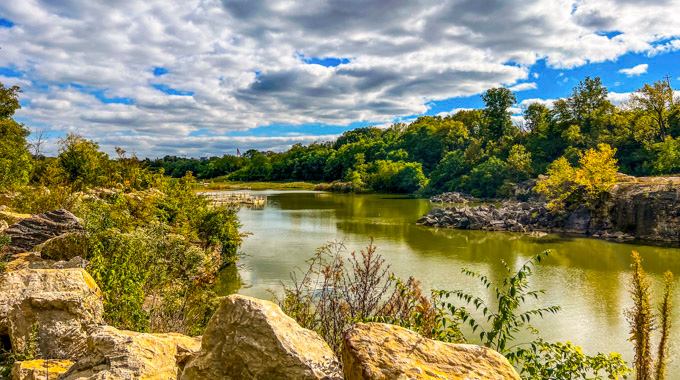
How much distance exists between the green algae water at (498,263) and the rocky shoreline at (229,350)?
7.82 m

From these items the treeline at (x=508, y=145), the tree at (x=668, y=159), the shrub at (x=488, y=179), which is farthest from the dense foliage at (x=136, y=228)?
the shrub at (x=488, y=179)

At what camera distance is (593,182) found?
92.0 feet

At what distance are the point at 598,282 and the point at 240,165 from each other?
119m

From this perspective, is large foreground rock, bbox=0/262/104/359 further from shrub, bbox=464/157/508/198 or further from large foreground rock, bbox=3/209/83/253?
shrub, bbox=464/157/508/198

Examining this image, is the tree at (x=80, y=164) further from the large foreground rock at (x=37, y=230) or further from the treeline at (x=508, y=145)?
the treeline at (x=508, y=145)

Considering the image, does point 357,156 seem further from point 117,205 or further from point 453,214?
point 117,205

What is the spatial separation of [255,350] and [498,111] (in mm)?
77791

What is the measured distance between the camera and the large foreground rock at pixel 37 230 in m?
8.86

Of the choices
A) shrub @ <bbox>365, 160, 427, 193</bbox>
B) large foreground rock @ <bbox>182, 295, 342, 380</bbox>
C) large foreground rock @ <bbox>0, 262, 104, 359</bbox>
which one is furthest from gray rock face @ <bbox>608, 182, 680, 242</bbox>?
shrub @ <bbox>365, 160, 427, 193</bbox>

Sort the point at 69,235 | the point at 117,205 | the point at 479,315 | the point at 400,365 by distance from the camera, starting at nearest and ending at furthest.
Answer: the point at 400,365 < the point at 69,235 < the point at 479,315 < the point at 117,205

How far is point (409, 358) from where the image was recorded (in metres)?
2.80

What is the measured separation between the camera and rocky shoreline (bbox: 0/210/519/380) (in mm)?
2816

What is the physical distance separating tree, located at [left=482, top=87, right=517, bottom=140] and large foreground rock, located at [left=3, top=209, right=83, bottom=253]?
73522mm

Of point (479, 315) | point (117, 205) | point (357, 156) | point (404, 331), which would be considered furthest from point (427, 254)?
point (357, 156)
